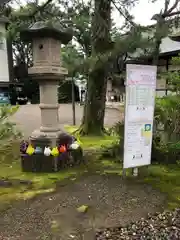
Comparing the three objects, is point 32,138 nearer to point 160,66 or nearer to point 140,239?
point 140,239

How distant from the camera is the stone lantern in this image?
3488mm

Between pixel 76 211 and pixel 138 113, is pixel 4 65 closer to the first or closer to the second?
pixel 138 113

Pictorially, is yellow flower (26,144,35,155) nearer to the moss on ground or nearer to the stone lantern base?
→ the stone lantern base

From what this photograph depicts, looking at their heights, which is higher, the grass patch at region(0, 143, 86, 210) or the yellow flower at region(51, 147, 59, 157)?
the yellow flower at region(51, 147, 59, 157)

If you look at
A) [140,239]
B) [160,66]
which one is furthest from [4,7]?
[160,66]

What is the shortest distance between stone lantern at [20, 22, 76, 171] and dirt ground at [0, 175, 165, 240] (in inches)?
33.4

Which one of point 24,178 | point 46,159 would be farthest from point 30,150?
point 24,178

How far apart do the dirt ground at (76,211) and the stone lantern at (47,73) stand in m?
0.85

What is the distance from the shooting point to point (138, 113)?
2.98m

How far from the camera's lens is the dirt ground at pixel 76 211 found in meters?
2.03

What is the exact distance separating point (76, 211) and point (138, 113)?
1403 mm

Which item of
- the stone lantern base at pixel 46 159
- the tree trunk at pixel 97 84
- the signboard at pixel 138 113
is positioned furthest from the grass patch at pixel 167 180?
the tree trunk at pixel 97 84

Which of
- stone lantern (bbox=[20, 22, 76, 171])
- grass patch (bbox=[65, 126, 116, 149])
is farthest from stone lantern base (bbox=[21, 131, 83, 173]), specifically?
grass patch (bbox=[65, 126, 116, 149])

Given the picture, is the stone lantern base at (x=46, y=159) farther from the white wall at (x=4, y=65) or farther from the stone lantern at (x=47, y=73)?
the white wall at (x=4, y=65)
